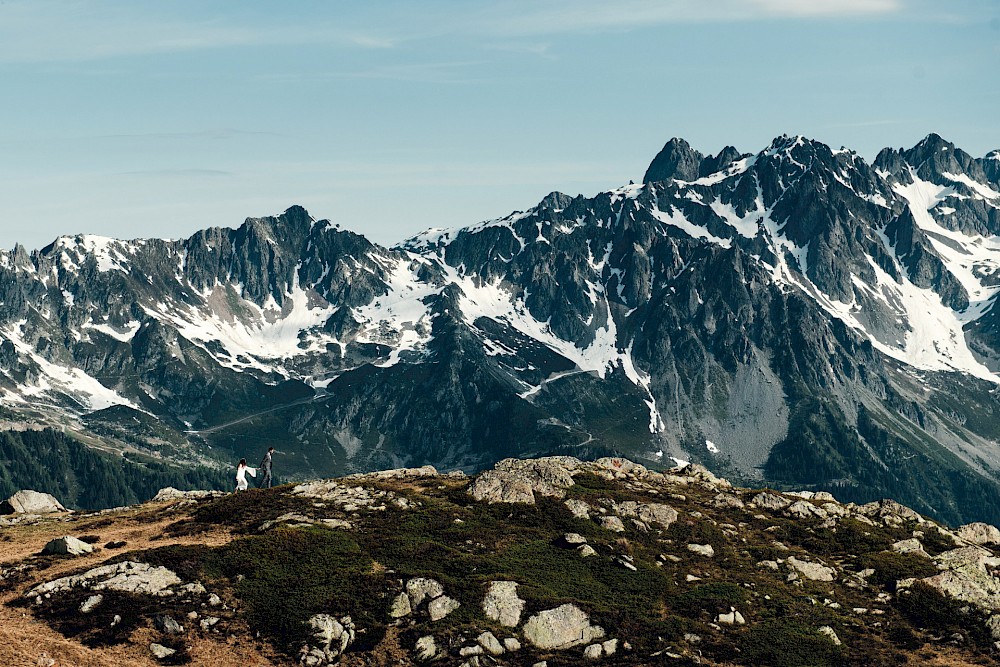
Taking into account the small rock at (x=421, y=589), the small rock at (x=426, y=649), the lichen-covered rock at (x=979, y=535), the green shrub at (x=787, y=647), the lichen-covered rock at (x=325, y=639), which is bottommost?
the lichen-covered rock at (x=979, y=535)

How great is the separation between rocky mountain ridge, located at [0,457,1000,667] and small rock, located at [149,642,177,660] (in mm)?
124

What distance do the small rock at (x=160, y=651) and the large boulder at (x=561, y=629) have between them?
20653 mm

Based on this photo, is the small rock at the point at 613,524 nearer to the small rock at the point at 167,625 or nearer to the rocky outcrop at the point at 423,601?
the rocky outcrop at the point at 423,601

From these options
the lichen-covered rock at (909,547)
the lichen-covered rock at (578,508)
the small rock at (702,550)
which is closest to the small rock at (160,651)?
the lichen-covered rock at (578,508)

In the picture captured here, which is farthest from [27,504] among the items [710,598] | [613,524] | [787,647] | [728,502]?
[787,647]

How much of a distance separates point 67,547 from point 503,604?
30055 millimetres

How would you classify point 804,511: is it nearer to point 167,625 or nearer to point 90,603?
point 167,625

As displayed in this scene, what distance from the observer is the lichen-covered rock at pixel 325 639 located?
54.6 metres

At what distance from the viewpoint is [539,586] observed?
6525cm

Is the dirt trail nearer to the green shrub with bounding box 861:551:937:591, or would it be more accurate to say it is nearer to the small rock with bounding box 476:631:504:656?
the small rock with bounding box 476:631:504:656

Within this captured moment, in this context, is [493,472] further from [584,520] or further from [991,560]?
[991,560]

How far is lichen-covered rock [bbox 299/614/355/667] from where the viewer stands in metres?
54.6

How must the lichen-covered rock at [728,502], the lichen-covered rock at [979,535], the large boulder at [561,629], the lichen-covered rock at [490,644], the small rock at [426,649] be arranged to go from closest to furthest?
the small rock at [426,649]
the lichen-covered rock at [490,644]
the large boulder at [561,629]
the lichen-covered rock at [979,535]
the lichen-covered rock at [728,502]

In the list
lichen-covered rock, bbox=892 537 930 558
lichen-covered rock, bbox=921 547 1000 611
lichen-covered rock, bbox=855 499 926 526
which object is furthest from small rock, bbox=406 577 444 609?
lichen-covered rock, bbox=855 499 926 526
